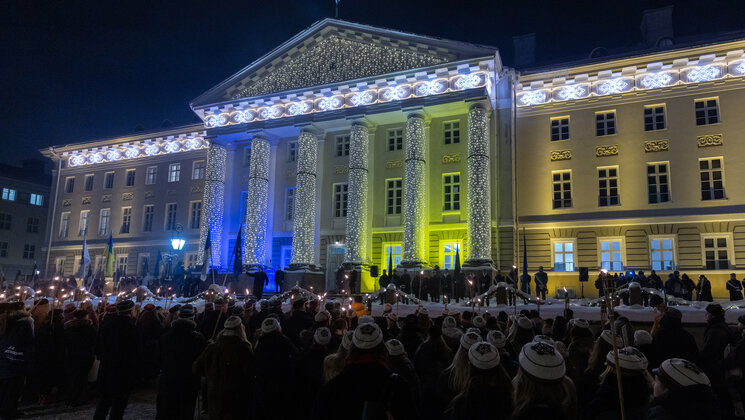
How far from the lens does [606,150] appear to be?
1086 inches

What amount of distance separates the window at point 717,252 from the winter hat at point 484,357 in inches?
1004

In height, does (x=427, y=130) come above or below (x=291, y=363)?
above

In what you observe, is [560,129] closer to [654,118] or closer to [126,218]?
[654,118]

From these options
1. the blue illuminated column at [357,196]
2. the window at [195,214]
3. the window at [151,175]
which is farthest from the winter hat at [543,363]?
the window at [151,175]

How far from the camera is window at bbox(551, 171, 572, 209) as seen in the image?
92.0 ft

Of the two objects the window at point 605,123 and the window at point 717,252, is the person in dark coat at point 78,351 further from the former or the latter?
the window at point 605,123

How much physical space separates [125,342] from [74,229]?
4201 centimetres

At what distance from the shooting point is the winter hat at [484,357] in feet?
11.7

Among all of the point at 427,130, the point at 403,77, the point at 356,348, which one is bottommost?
the point at 356,348

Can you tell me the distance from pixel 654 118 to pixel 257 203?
2266 centimetres

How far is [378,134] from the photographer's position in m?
32.4

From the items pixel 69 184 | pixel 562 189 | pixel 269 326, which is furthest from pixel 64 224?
pixel 269 326

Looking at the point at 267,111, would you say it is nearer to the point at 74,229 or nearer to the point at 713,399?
the point at 74,229

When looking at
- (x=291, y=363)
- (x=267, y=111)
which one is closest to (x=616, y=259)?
(x=267, y=111)
